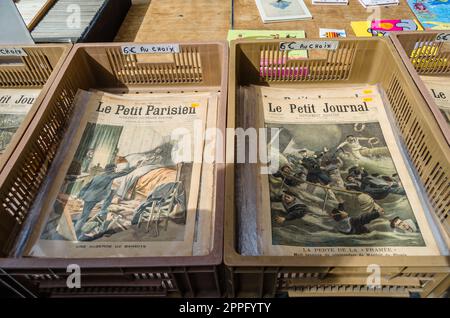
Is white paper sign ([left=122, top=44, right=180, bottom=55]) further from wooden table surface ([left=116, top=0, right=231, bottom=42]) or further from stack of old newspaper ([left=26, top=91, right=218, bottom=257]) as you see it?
wooden table surface ([left=116, top=0, right=231, bottom=42])

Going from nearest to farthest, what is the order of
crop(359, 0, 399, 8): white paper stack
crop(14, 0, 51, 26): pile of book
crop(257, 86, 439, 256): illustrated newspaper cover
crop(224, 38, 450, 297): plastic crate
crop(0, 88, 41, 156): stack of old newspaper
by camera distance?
crop(224, 38, 450, 297): plastic crate → crop(257, 86, 439, 256): illustrated newspaper cover → crop(0, 88, 41, 156): stack of old newspaper → crop(14, 0, 51, 26): pile of book → crop(359, 0, 399, 8): white paper stack

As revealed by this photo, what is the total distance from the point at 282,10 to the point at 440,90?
53 cm

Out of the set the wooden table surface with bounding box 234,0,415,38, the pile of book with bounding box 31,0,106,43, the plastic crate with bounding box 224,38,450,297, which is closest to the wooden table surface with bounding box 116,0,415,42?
the wooden table surface with bounding box 234,0,415,38

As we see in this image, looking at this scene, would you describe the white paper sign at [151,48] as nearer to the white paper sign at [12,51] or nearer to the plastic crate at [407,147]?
the plastic crate at [407,147]

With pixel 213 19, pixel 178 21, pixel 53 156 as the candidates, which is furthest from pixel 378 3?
pixel 53 156

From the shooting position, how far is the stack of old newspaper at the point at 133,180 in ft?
1.88

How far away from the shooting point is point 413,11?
1.04 meters

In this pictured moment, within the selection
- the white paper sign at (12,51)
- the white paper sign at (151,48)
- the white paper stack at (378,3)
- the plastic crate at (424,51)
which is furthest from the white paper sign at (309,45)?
the white paper sign at (12,51)

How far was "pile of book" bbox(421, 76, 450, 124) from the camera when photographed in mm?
771

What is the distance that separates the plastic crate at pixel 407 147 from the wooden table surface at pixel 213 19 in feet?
0.70

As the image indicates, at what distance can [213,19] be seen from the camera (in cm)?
105

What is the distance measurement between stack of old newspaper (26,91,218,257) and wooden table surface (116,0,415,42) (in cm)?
27
